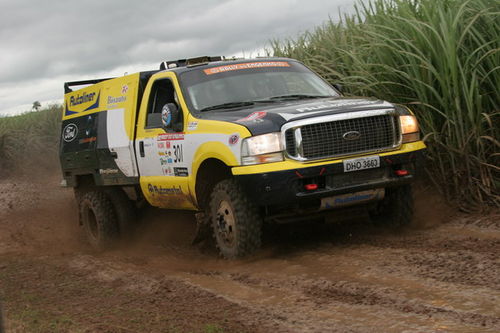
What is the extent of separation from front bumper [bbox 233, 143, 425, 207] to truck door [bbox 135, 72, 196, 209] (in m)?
1.16

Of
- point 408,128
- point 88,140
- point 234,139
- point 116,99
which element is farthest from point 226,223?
point 88,140

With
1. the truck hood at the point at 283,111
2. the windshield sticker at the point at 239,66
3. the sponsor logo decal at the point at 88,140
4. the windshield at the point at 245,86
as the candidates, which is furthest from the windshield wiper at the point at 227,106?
the sponsor logo decal at the point at 88,140

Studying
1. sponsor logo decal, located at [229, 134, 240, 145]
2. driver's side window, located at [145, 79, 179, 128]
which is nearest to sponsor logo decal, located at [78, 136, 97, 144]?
driver's side window, located at [145, 79, 179, 128]

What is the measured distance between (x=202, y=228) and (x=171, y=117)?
1160 mm

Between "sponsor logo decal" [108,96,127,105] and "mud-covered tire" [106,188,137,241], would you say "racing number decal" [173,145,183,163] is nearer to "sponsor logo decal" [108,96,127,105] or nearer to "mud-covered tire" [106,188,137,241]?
"sponsor logo decal" [108,96,127,105]

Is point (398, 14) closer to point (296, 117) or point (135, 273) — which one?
point (296, 117)

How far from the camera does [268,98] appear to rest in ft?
24.0

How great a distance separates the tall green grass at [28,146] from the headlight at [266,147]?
1292 cm

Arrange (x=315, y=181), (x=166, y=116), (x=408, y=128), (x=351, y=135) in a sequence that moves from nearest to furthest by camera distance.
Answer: (x=315, y=181)
(x=351, y=135)
(x=408, y=128)
(x=166, y=116)

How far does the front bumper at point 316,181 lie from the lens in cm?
615

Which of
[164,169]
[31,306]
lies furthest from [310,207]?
[31,306]

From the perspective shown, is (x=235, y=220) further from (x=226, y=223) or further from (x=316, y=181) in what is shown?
(x=316, y=181)

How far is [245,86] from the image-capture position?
7.47 meters

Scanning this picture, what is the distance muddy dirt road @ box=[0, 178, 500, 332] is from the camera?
14.4 ft
